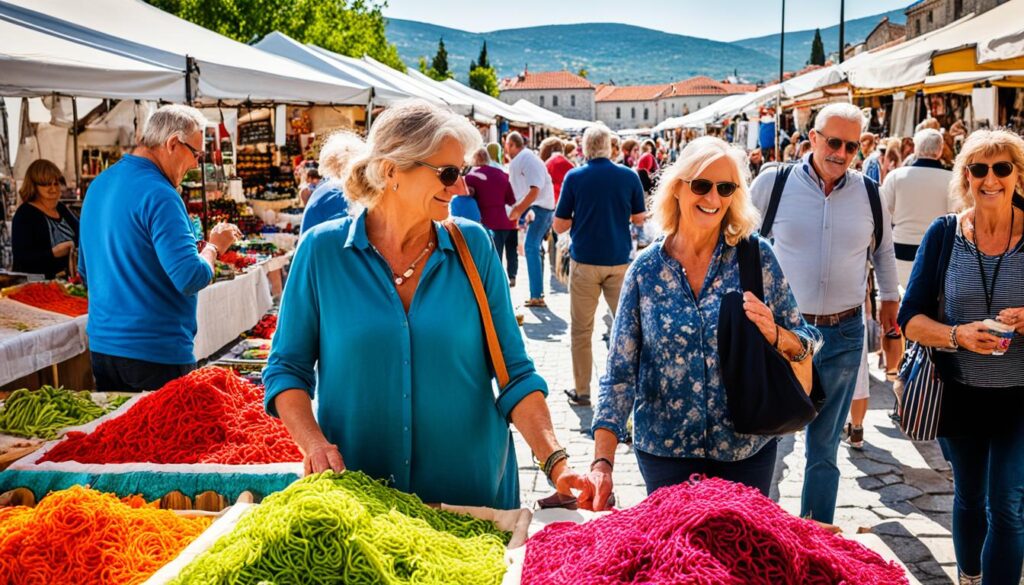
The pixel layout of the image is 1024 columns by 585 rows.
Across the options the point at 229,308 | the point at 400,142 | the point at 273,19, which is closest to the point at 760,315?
the point at 400,142

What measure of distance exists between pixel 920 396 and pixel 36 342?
4952 millimetres

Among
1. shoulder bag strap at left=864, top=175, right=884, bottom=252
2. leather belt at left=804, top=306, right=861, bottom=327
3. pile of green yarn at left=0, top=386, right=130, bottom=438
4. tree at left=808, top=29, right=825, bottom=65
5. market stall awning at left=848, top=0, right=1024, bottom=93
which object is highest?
tree at left=808, top=29, right=825, bottom=65

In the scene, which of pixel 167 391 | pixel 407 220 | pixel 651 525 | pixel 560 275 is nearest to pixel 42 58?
pixel 167 391

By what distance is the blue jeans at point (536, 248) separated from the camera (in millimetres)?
10953

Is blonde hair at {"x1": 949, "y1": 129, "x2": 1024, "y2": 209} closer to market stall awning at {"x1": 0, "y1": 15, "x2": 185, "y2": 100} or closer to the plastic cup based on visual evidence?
the plastic cup

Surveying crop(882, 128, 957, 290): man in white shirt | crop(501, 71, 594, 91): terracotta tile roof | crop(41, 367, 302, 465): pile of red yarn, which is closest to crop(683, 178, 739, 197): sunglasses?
crop(41, 367, 302, 465): pile of red yarn

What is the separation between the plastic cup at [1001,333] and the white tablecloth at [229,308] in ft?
16.6

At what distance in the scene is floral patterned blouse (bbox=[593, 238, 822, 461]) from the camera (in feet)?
9.18

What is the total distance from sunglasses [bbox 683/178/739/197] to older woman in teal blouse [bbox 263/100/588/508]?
2.48ft

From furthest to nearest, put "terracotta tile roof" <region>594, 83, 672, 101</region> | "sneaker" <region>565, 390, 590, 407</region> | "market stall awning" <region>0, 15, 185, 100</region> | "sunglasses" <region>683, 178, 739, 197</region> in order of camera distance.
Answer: "terracotta tile roof" <region>594, 83, 672, 101</region> → "sneaker" <region>565, 390, 590, 407</region> → "market stall awning" <region>0, 15, 185, 100</region> → "sunglasses" <region>683, 178, 739, 197</region>

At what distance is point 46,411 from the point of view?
3990 millimetres

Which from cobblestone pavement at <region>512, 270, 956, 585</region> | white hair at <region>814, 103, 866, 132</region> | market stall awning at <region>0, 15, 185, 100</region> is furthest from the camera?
market stall awning at <region>0, 15, 185, 100</region>

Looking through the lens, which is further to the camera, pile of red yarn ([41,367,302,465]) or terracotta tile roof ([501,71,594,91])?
terracotta tile roof ([501,71,594,91])

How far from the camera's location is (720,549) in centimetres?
180
